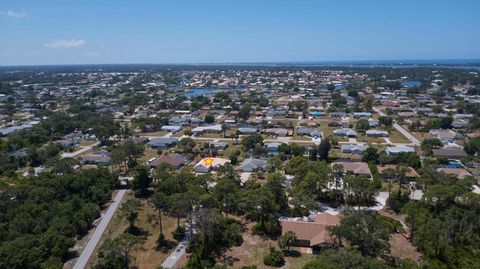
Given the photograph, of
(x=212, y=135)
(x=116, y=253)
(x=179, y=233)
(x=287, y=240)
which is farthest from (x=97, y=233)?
(x=212, y=135)

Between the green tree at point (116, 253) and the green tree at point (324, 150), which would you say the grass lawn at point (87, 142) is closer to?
the green tree at point (324, 150)

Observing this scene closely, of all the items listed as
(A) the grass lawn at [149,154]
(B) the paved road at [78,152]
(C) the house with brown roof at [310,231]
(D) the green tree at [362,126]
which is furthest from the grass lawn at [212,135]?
(C) the house with brown roof at [310,231]

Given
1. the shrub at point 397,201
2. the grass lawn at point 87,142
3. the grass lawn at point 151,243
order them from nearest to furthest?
1. the grass lawn at point 151,243
2. the shrub at point 397,201
3. the grass lawn at point 87,142

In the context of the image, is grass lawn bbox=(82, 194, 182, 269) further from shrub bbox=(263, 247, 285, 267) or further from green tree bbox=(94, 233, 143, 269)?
shrub bbox=(263, 247, 285, 267)

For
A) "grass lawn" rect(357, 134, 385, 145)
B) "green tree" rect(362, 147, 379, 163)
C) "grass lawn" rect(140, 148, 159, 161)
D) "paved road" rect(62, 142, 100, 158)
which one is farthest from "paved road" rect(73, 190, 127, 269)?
"grass lawn" rect(357, 134, 385, 145)

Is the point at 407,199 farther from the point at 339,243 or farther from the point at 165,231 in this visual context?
the point at 165,231

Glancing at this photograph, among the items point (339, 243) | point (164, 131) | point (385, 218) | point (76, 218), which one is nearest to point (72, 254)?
point (76, 218)
